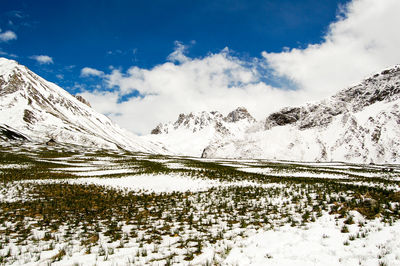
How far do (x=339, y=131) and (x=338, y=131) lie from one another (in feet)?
1.47

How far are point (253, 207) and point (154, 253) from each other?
8.03 metres

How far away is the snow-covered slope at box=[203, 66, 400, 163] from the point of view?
90375 mm

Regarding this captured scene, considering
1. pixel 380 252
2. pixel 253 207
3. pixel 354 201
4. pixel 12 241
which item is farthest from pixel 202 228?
pixel 354 201

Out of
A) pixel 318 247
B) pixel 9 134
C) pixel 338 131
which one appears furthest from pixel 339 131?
pixel 9 134

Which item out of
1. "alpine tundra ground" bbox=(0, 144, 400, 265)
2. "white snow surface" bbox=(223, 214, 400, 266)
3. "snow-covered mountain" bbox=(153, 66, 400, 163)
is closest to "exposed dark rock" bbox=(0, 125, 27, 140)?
"snow-covered mountain" bbox=(153, 66, 400, 163)

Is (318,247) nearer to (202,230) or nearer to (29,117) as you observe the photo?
(202,230)

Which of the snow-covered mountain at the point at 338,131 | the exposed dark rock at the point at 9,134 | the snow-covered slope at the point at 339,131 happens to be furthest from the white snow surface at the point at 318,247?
the exposed dark rock at the point at 9,134

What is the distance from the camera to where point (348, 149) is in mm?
95438

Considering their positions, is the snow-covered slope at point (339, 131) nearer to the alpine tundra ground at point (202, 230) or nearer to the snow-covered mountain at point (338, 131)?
the snow-covered mountain at point (338, 131)

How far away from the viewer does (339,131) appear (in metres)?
108

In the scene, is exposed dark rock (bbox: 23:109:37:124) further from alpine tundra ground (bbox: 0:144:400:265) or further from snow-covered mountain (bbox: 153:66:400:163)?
alpine tundra ground (bbox: 0:144:400:265)

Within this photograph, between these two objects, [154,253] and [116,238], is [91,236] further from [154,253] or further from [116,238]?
[154,253]

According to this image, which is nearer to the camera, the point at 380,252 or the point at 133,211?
the point at 380,252

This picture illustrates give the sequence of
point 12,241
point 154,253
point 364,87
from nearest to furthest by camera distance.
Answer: point 154,253, point 12,241, point 364,87
